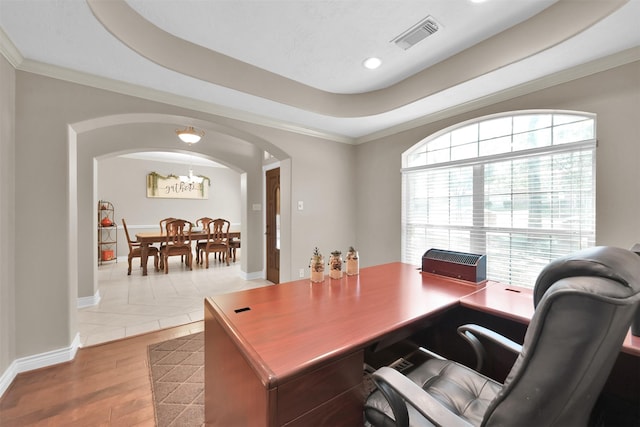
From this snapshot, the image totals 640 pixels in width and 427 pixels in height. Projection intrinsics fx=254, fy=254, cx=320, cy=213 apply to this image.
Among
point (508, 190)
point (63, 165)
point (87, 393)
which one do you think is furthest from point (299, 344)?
point (508, 190)

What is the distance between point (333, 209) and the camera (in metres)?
3.98

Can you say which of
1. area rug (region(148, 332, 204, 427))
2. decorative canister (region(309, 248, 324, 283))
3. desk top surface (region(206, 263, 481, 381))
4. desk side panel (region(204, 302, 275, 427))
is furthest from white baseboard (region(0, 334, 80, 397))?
decorative canister (region(309, 248, 324, 283))

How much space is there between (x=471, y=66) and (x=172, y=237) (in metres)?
5.64

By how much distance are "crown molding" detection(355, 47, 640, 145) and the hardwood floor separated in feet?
12.2

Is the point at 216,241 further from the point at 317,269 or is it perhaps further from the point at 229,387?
the point at 229,387

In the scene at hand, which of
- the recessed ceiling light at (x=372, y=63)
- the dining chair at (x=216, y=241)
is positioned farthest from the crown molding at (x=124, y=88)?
the dining chair at (x=216, y=241)

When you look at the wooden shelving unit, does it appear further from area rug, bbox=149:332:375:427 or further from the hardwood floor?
area rug, bbox=149:332:375:427

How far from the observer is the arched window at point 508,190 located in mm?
2176

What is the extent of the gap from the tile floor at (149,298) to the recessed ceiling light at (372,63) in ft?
10.9

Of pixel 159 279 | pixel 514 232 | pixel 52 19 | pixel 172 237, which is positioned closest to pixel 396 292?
pixel 514 232

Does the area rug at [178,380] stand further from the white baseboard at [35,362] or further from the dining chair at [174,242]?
the dining chair at [174,242]

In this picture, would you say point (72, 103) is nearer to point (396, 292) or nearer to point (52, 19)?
point (52, 19)

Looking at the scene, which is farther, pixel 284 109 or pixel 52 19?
pixel 284 109

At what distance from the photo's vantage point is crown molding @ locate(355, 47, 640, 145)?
6.18 feet
